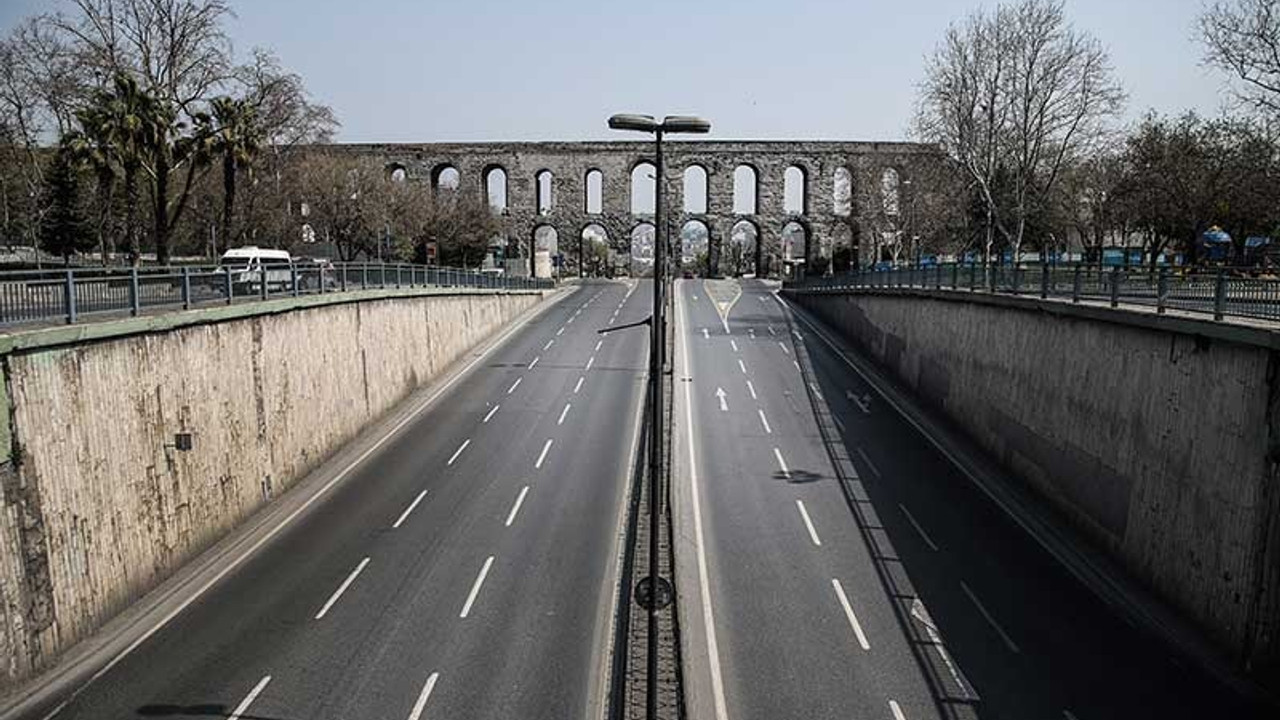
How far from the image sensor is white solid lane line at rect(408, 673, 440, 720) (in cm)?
1395

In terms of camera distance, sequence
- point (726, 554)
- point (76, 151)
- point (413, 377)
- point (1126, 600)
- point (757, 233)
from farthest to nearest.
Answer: point (757, 233) → point (76, 151) → point (413, 377) → point (726, 554) → point (1126, 600)

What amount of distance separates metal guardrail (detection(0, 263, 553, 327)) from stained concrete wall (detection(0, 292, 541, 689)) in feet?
2.23

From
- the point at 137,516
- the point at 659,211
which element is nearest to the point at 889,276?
the point at 659,211

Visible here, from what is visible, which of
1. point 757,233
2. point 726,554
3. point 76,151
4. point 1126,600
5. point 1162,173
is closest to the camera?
point 1126,600

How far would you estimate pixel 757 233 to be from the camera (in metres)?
115

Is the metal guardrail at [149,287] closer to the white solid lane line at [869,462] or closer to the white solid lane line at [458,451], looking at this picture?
the white solid lane line at [458,451]

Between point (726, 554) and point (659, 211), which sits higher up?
point (659, 211)

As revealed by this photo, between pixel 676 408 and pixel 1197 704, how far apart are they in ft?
74.7

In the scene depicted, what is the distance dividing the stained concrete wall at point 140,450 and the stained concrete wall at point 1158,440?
18.2m

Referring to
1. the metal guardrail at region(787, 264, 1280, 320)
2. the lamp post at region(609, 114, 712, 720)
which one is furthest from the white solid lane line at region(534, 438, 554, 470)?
the metal guardrail at region(787, 264, 1280, 320)

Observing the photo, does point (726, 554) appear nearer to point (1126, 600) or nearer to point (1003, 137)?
point (1126, 600)

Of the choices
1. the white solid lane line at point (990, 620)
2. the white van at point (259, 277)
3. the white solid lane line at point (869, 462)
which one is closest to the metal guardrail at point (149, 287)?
the white van at point (259, 277)

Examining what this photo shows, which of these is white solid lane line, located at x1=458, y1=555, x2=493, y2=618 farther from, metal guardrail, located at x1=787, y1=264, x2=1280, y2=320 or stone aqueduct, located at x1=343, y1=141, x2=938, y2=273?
stone aqueduct, located at x1=343, y1=141, x2=938, y2=273

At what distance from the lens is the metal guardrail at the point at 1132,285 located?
645 inches
